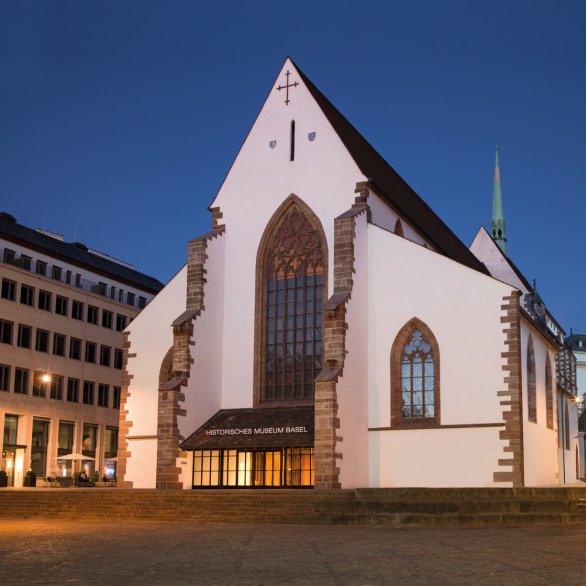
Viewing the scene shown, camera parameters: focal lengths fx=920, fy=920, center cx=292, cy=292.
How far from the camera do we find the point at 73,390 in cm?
6066

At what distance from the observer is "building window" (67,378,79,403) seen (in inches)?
2368

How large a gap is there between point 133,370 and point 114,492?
8.57 metres

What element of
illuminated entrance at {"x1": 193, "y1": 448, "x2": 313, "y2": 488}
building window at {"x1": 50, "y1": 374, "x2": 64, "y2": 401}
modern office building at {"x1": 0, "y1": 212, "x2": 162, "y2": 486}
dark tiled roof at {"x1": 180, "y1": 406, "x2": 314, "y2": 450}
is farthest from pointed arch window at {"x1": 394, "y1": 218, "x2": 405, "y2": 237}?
building window at {"x1": 50, "y1": 374, "x2": 64, "y2": 401}

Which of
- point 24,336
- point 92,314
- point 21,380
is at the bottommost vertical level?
point 21,380

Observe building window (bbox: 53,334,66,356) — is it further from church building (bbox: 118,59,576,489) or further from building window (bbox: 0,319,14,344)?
church building (bbox: 118,59,576,489)

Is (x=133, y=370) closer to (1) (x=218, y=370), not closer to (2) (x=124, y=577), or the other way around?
(1) (x=218, y=370)

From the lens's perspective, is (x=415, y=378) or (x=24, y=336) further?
(x=24, y=336)

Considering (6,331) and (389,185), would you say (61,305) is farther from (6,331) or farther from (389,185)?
(389,185)

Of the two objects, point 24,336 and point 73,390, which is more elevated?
point 24,336

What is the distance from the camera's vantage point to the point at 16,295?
5553 centimetres

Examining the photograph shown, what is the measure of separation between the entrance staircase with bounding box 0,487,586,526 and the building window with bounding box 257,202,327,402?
24.6ft

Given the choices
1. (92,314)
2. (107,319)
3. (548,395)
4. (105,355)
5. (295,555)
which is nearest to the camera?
(295,555)

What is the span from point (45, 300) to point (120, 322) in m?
8.12

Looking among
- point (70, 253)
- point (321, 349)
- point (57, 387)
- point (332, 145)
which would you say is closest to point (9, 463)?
point (57, 387)
